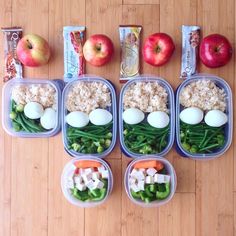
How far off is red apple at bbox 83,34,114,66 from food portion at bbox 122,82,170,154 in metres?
0.13

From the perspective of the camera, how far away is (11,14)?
1.17 metres

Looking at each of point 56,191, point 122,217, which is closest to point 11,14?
point 56,191

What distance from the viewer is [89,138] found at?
3.64 feet

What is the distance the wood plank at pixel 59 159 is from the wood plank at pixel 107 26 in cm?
3

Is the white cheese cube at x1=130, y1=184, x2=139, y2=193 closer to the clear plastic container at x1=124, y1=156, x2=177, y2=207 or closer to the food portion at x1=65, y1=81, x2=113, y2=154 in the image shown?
the clear plastic container at x1=124, y1=156, x2=177, y2=207

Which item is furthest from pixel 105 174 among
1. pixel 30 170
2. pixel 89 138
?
pixel 30 170

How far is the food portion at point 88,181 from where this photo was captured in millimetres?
1085

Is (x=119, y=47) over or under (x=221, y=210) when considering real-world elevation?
over

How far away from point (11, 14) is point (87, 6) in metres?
0.25

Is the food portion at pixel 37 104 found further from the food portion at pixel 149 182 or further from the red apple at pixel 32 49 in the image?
the food portion at pixel 149 182

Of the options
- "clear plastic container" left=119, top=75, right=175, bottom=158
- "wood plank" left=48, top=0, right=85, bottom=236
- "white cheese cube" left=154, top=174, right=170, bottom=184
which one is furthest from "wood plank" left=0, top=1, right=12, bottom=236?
"white cheese cube" left=154, top=174, right=170, bottom=184

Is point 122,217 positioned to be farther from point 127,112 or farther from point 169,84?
point 169,84

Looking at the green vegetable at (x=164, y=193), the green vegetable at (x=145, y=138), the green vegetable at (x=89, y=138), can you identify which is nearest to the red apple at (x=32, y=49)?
the green vegetable at (x=89, y=138)

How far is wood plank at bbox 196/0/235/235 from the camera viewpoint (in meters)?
1.15
